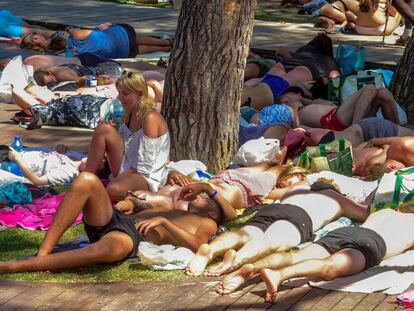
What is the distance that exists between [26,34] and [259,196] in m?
7.04

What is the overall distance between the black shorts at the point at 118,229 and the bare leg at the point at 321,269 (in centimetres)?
98

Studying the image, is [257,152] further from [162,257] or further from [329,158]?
[162,257]

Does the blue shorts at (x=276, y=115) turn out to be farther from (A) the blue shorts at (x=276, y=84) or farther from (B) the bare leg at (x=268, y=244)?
(B) the bare leg at (x=268, y=244)

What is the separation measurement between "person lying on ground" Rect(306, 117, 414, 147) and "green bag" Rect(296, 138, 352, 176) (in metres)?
0.46

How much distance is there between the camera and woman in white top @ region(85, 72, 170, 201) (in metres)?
7.65

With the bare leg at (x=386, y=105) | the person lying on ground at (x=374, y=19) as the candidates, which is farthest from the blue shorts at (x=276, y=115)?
the person lying on ground at (x=374, y=19)

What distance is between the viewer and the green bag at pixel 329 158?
7930mm

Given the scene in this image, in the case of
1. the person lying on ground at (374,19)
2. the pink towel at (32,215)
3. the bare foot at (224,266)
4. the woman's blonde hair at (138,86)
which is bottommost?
the pink towel at (32,215)

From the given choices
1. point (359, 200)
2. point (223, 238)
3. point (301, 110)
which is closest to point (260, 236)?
point (223, 238)

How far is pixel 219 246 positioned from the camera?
6.30m

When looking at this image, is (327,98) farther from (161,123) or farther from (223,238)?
(223,238)

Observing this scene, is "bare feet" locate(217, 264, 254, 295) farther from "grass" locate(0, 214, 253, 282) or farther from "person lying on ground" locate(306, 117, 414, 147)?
"person lying on ground" locate(306, 117, 414, 147)

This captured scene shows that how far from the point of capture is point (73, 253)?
20.2 feet

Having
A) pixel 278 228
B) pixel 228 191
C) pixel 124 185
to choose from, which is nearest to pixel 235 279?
pixel 278 228
